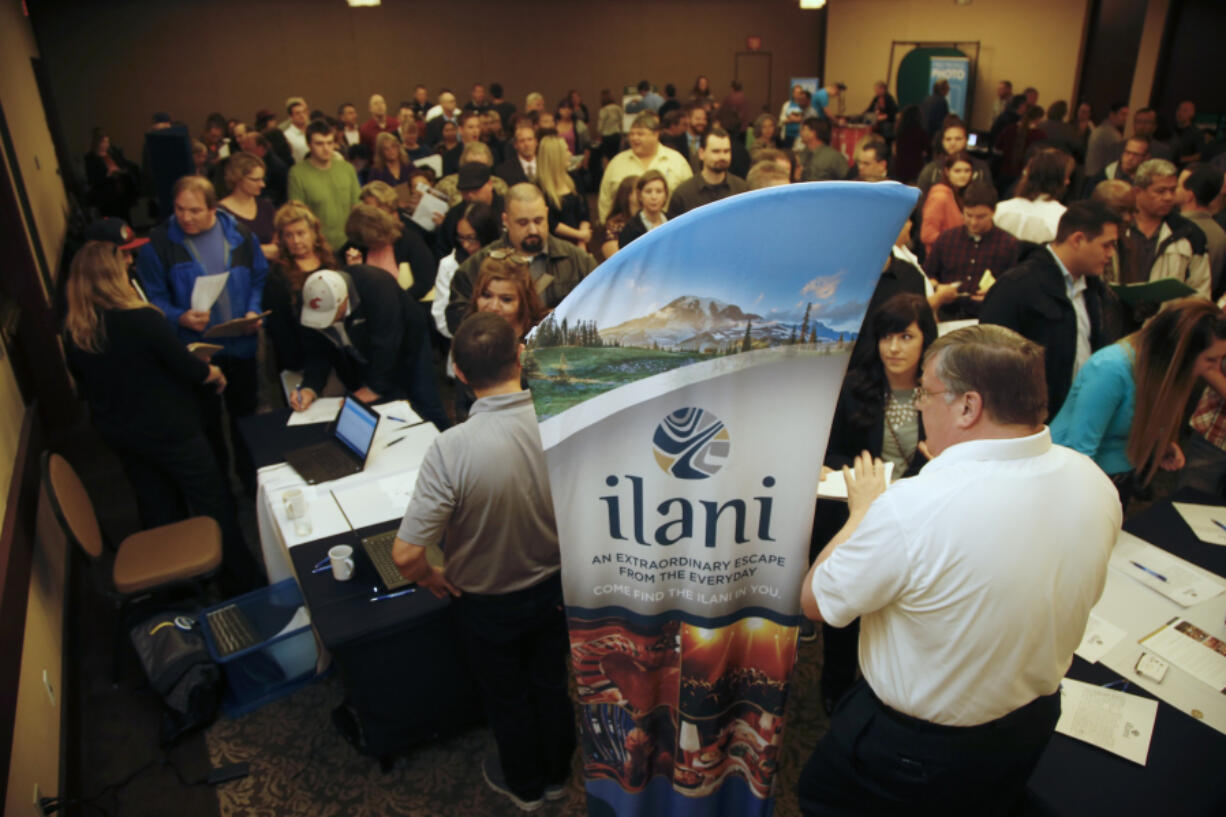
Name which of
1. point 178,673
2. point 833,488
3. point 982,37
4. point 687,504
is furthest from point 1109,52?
point 178,673

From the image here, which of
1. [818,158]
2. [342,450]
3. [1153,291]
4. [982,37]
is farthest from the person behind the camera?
[982,37]

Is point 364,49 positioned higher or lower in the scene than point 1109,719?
higher

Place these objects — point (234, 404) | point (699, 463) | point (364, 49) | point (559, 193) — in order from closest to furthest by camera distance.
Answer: point (699, 463) < point (234, 404) < point (559, 193) < point (364, 49)

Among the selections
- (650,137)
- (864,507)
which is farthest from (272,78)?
(864,507)

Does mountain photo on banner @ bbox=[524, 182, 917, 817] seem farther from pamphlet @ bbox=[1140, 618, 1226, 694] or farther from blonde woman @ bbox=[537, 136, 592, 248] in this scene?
blonde woman @ bbox=[537, 136, 592, 248]

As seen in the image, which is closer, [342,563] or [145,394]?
[342,563]

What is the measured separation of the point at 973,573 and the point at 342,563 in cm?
189

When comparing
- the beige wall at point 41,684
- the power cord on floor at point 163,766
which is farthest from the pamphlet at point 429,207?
the power cord on floor at point 163,766

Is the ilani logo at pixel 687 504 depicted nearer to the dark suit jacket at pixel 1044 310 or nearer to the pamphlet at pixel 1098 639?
the pamphlet at pixel 1098 639

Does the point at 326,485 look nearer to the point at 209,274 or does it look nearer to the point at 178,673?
the point at 178,673

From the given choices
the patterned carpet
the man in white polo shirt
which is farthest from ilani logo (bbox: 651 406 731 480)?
the patterned carpet

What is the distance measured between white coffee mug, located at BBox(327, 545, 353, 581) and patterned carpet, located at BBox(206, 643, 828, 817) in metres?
0.73

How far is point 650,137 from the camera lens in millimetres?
5441

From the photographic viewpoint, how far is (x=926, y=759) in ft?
5.36
